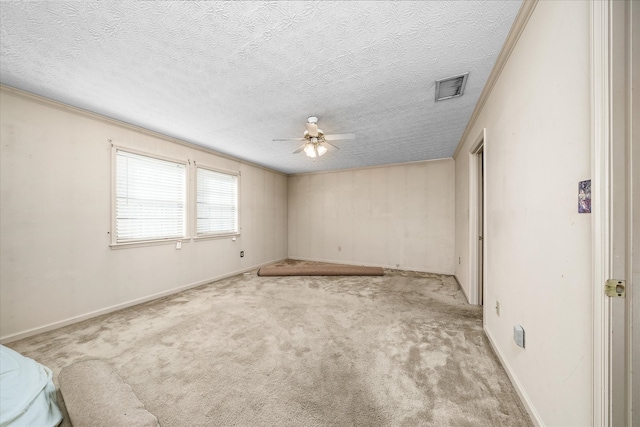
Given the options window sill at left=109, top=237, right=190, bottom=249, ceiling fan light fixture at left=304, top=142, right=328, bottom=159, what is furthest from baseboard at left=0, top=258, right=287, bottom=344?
ceiling fan light fixture at left=304, top=142, right=328, bottom=159

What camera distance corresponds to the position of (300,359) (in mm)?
1999

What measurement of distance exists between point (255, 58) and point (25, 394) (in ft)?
8.84

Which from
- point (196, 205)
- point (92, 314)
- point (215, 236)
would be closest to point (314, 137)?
point (196, 205)

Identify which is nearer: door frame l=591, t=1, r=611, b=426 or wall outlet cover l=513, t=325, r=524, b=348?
door frame l=591, t=1, r=611, b=426

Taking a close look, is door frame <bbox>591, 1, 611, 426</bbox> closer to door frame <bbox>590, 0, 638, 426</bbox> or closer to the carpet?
door frame <bbox>590, 0, 638, 426</bbox>

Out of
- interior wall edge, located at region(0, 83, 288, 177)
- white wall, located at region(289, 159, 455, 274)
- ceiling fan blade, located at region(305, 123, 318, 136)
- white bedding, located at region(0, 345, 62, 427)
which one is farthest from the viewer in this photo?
white wall, located at region(289, 159, 455, 274)

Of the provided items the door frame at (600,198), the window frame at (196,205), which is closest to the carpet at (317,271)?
the window frame at (196,205)

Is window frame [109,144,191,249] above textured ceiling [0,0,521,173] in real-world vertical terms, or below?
below

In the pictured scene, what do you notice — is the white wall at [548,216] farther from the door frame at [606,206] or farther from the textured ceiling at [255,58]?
the textured ceiling at [255,58]

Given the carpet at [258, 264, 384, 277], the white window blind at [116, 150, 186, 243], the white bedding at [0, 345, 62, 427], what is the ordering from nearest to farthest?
the white bedding at [0, 345, 62, 427] → the white window blind at [116, 150, 186, 243] → the carpet at [258, 264, 384, 277]

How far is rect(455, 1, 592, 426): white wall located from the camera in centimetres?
99

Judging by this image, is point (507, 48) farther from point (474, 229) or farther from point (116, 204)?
point (116, 204)

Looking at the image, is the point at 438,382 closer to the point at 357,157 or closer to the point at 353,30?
the point at 353,30

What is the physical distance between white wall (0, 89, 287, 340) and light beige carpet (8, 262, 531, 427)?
288 millimetres
